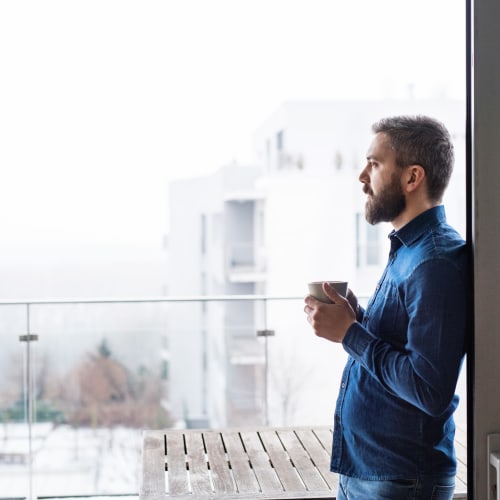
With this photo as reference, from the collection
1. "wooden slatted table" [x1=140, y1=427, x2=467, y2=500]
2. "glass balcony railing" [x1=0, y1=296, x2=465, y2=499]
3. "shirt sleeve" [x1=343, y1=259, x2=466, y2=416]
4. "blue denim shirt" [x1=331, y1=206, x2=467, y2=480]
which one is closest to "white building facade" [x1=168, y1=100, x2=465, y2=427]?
"glass balcony railing" [x1=0, y1=296, x2=465, y2=499]

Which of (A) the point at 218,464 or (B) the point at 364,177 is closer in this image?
(B) the point at 364,177

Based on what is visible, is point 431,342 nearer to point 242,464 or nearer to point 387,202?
point 387,202

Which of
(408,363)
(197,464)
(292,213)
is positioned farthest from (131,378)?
(408,363)

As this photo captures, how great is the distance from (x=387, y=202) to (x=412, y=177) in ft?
0.23

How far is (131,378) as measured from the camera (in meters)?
11.7

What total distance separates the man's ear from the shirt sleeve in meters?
0.18

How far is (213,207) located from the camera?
53.5 feet

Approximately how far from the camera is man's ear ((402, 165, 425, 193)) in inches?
53.8

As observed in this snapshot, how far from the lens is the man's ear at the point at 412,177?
4.49ft

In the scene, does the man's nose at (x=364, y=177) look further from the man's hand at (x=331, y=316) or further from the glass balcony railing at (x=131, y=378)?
the glass balcony railing at (x=131, y=378)

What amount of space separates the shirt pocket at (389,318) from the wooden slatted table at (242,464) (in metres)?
0.95

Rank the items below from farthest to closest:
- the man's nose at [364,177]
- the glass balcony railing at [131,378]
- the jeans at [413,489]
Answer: the glass balcony railing at [131,378], the man's nose at [364,177], the jeans at [413,489]

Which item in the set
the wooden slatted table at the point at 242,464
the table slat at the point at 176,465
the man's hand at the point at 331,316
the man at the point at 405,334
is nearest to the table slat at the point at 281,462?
the wooden slatted table at the point at 242,464

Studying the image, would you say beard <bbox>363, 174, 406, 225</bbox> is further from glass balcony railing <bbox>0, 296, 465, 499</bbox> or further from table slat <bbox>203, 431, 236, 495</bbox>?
glass balcony railing <bbox>0, 296, 465, 499</bbox>
